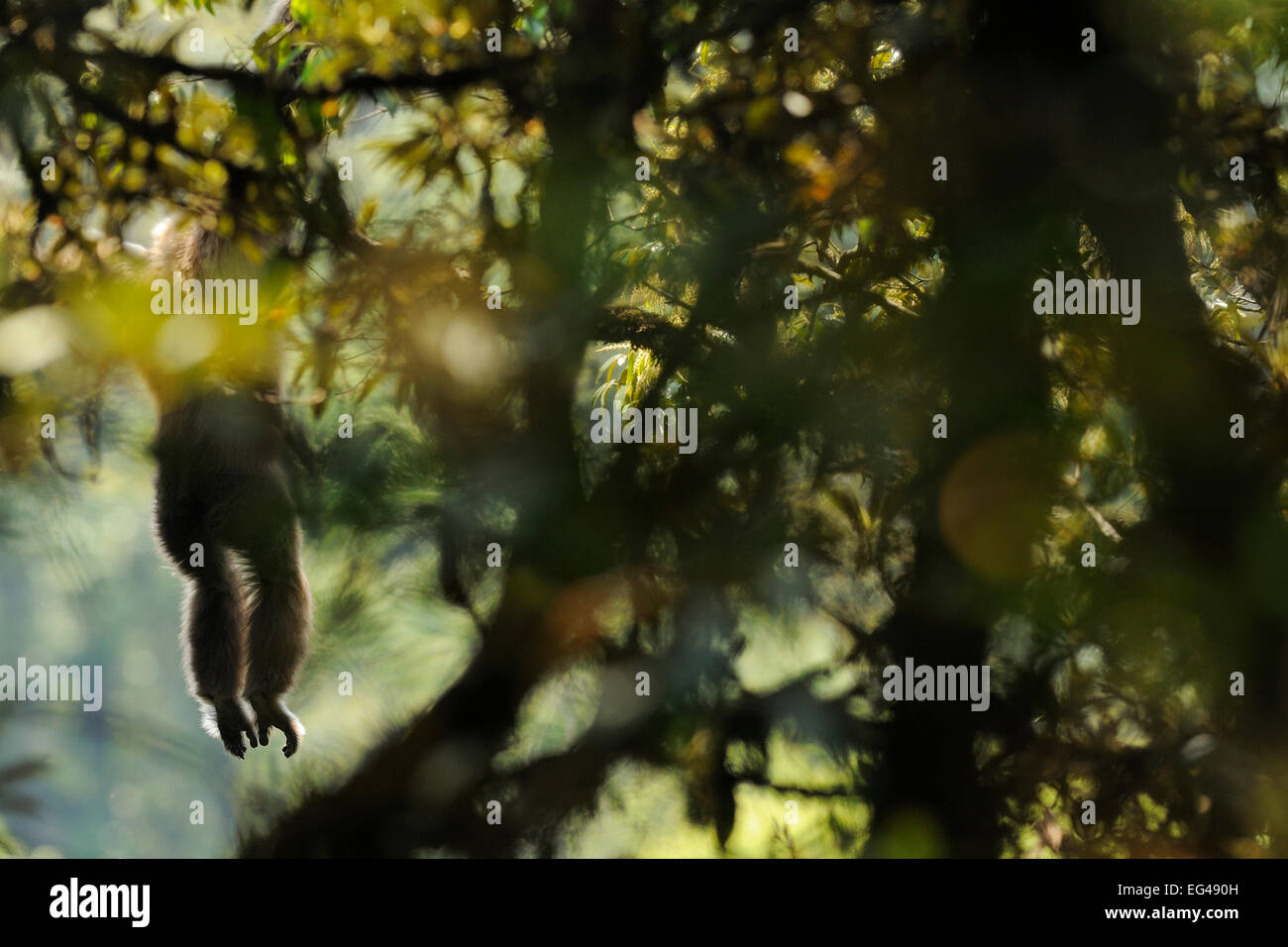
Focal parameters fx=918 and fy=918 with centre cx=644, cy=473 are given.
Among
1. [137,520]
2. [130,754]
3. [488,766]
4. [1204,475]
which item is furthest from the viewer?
[130,754]

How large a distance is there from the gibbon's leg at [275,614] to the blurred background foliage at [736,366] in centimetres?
9

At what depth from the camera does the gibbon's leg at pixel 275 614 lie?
1893 millimetres

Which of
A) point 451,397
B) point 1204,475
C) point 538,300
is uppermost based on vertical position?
point 538,300

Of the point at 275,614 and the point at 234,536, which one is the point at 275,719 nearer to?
the point at 275,614

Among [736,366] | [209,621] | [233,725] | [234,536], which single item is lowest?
[233,725]

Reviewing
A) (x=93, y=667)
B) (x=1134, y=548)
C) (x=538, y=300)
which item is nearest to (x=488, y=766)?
(x=538, y=300)

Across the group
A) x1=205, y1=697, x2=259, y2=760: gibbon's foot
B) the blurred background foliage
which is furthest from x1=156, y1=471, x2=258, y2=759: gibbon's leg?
the blurred background foliage

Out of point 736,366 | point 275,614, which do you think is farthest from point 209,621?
point 736,366

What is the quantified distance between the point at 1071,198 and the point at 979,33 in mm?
364

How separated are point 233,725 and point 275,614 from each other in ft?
0.79

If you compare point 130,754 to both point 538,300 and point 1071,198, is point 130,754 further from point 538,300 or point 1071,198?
point 1071,198

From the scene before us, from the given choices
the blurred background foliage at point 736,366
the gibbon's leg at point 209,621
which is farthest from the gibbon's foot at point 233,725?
the blurred background foliage at point 736,366

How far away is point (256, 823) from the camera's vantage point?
6.13ft

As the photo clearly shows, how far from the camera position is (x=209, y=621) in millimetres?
2006
